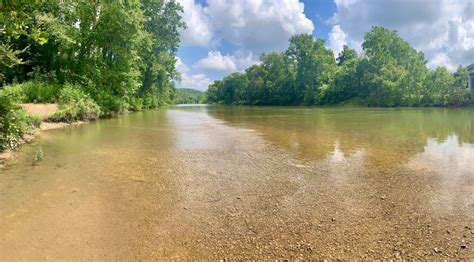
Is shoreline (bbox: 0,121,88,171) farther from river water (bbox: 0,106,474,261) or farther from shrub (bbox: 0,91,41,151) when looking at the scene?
river water (bbox: 0,106,474,261)

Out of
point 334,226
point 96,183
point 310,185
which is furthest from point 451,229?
point 96,183

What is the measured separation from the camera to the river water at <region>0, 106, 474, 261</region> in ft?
10.5

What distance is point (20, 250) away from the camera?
3.15 meters

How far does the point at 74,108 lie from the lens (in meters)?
16.3

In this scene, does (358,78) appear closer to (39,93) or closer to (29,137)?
(39,93)

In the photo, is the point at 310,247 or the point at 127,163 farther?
the point at 127,163

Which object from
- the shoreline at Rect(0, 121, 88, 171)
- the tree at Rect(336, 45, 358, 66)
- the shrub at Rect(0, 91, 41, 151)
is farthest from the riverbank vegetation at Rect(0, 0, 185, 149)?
the tree at Rect(336, 45, 358, 66)

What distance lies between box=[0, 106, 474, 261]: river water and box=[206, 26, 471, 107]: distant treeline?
142 ft

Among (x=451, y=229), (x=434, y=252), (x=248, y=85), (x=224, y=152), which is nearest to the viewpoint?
(x=434, y=252)

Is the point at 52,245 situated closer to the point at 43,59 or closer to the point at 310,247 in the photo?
the point at 310,247

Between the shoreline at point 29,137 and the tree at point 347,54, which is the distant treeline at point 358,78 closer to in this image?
the tree at point 347,54

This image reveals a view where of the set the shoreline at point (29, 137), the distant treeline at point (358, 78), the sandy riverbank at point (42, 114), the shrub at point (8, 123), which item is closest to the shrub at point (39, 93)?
the sandy riverbank at point (42, 114)

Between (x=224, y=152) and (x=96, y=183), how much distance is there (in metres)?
3.78

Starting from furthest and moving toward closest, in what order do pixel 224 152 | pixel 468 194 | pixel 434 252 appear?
pixel 224 152
pixel 468 194
pixel 434 252
